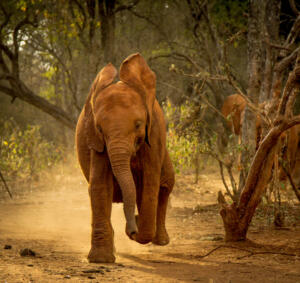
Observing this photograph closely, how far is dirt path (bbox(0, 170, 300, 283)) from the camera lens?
476 cm

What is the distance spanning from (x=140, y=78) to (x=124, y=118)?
30.5 inches

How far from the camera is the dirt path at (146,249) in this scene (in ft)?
15.6

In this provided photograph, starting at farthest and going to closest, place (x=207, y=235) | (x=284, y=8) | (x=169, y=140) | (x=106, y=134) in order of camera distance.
→ (x=284, y=8), (x=169, y=140), (x=207, y=235), (x=106, y=134)

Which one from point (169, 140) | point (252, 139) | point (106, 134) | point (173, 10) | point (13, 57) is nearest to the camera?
point (106, 134)

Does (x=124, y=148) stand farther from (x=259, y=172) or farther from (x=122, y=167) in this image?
(x=259, y=172)

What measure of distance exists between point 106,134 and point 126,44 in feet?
39.8

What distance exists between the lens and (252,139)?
859cm

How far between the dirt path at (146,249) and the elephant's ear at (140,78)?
1.49 metres

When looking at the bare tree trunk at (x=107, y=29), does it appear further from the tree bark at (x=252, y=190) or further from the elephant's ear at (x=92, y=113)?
the tree bark at (x=252, y=190)

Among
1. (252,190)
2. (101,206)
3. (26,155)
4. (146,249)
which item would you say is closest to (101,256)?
(101,206)

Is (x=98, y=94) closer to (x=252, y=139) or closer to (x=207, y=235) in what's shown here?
(x=207, y=235)

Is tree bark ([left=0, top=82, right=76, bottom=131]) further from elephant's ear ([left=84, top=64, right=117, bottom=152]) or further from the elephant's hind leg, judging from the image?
elephant's ear ([left=84, top=64, right=117, bottom=152])

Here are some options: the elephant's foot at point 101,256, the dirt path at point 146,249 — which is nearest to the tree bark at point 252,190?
the dirt path at point 146,249

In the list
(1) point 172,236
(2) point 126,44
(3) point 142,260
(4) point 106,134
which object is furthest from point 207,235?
(2) point 126,44
